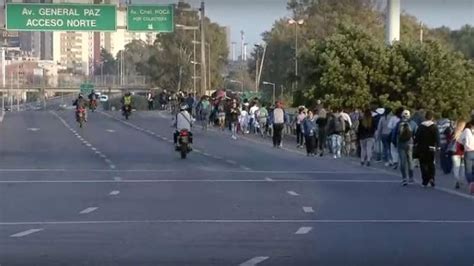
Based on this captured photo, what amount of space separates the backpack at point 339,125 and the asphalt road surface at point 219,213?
91cm

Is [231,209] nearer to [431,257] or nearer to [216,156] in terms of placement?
[431,257]

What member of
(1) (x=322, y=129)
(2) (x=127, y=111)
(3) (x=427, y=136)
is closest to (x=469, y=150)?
(3) (x=427, y=136)

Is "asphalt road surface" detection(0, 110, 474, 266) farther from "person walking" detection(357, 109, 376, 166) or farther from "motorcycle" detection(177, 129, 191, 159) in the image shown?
"person walking" detection(357, 109, 376, 166)

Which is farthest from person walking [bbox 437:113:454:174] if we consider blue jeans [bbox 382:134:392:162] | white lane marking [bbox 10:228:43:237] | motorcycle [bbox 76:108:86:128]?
motorcycle [bbox 76:108:86:128]

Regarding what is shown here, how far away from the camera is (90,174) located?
28.5 meters

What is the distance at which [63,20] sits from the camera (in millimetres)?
53906

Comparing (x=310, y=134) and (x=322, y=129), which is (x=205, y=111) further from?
(x=322, y=129)

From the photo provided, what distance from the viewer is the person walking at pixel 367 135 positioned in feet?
101

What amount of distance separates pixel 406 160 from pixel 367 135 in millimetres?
6114

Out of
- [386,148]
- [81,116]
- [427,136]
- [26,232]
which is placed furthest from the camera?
[81,116]

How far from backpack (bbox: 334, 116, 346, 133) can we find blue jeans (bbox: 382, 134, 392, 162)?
2590 mm

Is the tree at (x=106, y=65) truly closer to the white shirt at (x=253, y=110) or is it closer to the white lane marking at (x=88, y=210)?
the white shirt at (x=253, y=110)

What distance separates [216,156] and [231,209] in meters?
15.6

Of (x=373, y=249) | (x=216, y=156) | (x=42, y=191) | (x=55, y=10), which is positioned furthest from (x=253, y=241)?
(x=55, y=10)
